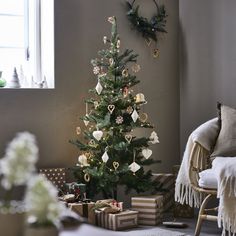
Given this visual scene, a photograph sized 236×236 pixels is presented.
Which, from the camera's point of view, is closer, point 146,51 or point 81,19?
point 81,19

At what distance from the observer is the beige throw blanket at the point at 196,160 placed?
12.5ft

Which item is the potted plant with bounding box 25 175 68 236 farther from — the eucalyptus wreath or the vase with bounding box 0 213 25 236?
the eucalyptus wreath

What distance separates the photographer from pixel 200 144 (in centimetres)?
378

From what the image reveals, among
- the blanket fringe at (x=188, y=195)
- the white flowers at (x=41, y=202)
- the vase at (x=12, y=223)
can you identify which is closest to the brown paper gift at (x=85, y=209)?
the blanket fringe at (x=188, y=195)

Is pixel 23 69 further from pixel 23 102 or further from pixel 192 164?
pixel 192 164

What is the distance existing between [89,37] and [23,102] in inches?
31.8

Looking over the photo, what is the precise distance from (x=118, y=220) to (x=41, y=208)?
2.64 metres

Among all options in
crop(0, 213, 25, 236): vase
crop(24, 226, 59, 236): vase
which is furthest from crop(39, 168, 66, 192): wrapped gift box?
crop(24, 226, 59, 236): vase

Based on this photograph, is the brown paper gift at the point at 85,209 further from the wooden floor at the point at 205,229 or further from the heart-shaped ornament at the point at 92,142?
the wooden floor at the point at 205,229

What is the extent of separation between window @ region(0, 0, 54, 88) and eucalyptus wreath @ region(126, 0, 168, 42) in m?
0.72

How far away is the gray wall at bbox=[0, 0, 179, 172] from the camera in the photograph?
4.19 meters

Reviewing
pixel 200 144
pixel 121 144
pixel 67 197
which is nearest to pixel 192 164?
pixel 200 144

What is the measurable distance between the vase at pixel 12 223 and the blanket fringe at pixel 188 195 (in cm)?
255

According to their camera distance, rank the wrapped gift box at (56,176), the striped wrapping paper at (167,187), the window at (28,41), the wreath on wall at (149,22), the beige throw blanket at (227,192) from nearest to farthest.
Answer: the beige throw blanket at (227,192) < the wrapped gift box at (56,176) < the window at (28,41) < the striped wrapping paper at (167,187) < the wreath on wall at (149,22)
